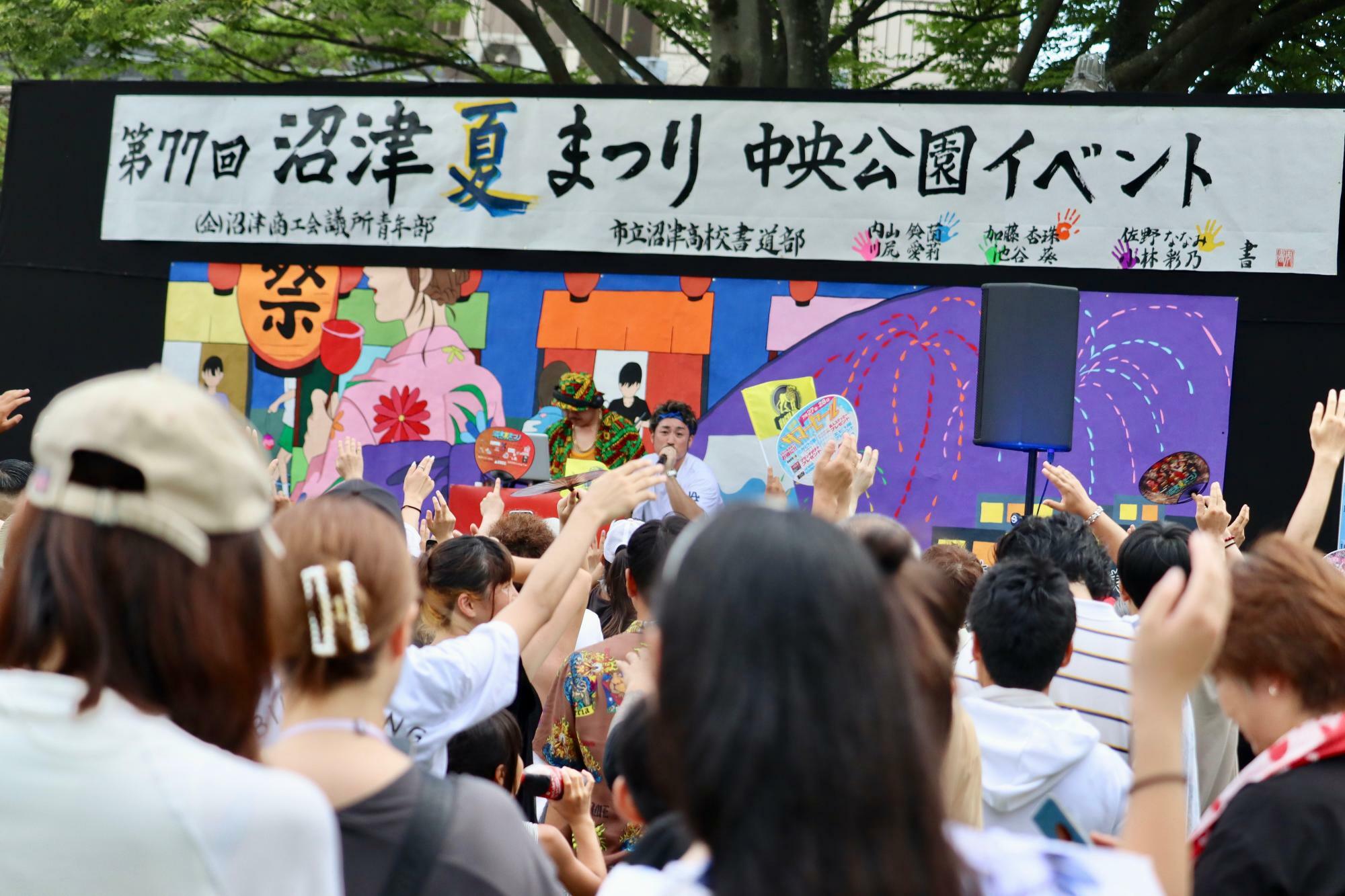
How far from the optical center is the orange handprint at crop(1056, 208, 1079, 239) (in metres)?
6.04

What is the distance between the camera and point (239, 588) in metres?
1.17

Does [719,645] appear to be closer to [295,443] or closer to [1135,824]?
[1135,824]

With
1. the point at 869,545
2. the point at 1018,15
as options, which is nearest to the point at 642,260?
the point at 1018,15

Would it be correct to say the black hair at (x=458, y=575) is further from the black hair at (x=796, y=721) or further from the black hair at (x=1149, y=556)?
the black hair at (x=796, y=721)

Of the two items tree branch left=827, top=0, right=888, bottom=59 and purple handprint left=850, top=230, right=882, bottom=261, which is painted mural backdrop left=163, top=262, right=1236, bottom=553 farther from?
tree branch left=827, top=0, right=888, bottom=59

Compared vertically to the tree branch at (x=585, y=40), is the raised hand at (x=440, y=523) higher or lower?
lower

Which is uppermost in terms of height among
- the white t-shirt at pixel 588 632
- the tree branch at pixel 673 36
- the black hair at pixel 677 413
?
the tree branch at pixel 673 36

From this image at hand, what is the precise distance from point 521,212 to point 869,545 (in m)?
5.76

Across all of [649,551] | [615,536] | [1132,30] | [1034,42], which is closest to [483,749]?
[649,551]

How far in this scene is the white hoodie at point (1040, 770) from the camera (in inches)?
82.0

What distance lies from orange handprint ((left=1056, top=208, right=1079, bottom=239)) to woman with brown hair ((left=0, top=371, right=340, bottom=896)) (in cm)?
541

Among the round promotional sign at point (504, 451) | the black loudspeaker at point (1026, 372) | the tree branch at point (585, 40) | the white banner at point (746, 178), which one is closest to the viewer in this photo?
the black loudspeaker at point (1026, 372)

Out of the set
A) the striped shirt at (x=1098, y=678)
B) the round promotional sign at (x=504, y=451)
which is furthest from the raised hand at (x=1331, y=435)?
the round promotional sign at (x=504, y=451)

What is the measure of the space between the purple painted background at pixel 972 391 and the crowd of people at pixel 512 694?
417 cm
